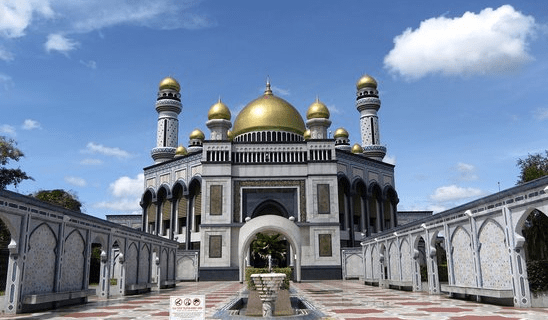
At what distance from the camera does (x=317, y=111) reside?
4022 centimetres

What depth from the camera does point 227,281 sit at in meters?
33.7

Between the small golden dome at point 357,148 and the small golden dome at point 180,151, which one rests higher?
the small golden dome at point 357,148

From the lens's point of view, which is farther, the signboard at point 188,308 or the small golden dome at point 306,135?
the small golden dome at point 306,135

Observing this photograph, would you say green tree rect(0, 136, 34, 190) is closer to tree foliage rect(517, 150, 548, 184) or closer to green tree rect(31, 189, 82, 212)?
green tree rect(31, 189, 82, 212)

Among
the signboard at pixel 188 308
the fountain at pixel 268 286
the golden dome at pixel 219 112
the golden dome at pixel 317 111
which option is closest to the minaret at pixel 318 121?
the golden dome at pixel 317 111

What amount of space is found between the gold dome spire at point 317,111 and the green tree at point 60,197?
23.2 m

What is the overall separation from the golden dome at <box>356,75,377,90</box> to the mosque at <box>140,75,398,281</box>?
51 cm

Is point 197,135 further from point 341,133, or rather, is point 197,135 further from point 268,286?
point 268,286

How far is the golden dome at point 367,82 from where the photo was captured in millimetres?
52375

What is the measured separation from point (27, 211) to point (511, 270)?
44.1ft

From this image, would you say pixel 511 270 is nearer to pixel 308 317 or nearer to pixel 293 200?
pixel 308 317

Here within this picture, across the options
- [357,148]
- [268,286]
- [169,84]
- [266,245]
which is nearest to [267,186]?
[266,245]

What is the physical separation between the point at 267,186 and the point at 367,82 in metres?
22.3

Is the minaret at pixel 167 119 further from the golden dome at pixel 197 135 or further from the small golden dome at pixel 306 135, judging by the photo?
the small golden dome at pixel 306 135
